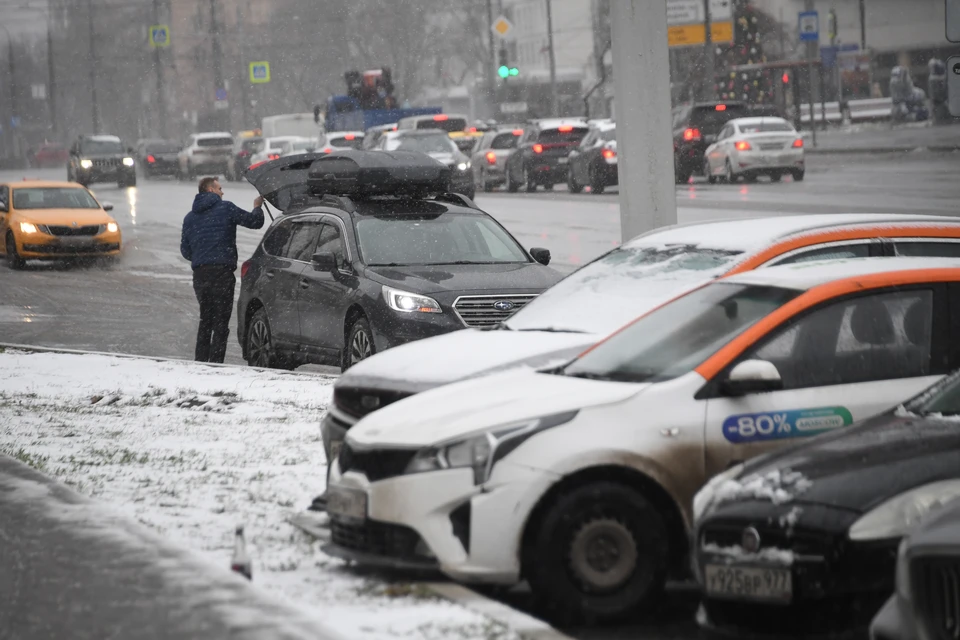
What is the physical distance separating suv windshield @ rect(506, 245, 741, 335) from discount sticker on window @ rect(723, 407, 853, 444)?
Answer: 2.11m

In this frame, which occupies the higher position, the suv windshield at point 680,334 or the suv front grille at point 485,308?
the suv windshield at point 680,334

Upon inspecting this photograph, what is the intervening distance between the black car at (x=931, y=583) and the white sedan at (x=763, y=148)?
101ft

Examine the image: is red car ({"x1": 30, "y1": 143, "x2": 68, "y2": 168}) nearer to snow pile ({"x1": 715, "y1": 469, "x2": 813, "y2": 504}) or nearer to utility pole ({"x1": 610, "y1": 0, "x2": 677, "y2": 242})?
utility pole ({"x1": 610, "y1": 0, "x2": 677, "y2": 242})

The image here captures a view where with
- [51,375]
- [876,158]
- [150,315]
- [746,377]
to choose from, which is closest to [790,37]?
[876,158]

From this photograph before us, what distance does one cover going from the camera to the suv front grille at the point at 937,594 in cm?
421

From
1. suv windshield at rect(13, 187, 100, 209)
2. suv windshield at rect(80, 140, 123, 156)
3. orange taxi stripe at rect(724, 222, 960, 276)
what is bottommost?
orange taxi stripe at rect(724, 222, 960, 276)

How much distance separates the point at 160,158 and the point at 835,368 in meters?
57.4

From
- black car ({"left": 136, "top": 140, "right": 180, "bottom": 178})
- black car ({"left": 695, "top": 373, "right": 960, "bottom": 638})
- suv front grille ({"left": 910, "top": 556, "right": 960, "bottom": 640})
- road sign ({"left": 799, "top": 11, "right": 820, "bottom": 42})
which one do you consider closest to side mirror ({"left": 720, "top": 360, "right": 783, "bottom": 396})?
black car ({"left": 695, "top": 373, "right": 960, "bottom": 638})

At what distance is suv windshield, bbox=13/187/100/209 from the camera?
88.1 feet

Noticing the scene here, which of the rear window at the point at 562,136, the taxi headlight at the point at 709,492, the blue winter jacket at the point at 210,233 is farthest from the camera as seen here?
the rear window at the point at 562,136

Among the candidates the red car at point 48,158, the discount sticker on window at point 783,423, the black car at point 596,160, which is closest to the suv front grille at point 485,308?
the discount sticker on window at point 783,423

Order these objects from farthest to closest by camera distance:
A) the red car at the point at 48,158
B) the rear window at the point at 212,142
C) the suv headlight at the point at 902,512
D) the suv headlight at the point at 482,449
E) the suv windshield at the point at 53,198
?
1. the red car at the point at 48,158
2. the rear window at the point at 212,142
3. the suv windshield at the point at 53,198
4. the suv headlight at the point at 482,449
5. the suv headlight at the point at 902,512

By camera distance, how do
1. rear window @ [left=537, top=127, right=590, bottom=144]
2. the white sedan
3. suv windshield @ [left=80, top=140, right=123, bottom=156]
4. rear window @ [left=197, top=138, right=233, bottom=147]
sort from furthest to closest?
1. rear window @ [left=197, top=138, right=233, bottom=147]
2. suv windshield @ [left=80, top=140, right=123, bottom=156]
3. rear window @ [left=537, top=127, right=590, bottom=144]
4. the white sedan

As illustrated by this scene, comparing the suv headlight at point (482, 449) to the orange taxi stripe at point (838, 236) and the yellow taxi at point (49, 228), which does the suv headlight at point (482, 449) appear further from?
the yellow taxi at point (49, 228)
